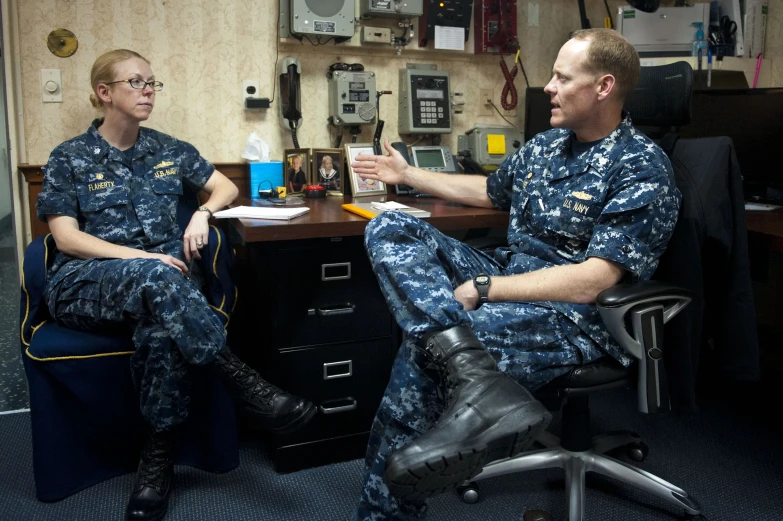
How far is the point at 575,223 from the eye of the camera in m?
1.73

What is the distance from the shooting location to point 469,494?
188 cm

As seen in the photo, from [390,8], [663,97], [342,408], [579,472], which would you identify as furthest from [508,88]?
[579,472]

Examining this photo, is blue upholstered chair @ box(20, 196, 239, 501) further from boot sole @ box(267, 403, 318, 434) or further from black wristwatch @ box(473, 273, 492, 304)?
black wristwatch @ box(473, 273, 492, 304)

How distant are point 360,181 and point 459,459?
1.47 m

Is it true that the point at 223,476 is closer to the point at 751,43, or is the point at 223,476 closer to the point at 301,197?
the point at 301,197

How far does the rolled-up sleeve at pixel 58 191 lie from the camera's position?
6.59 feet

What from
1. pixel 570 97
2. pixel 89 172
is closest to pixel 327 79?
pixel 89 172

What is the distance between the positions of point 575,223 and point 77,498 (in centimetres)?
154

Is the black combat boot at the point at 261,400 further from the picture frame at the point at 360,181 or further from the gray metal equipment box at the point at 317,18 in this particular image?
the gray metal equipment box at the point at 317,18

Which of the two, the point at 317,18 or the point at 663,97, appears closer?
the point at 663,97

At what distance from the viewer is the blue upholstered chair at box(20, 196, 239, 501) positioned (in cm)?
186

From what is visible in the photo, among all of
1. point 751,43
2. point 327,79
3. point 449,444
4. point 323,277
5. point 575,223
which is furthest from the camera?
point 751,43

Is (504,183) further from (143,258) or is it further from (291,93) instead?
(143,258)

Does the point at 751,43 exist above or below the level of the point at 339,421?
above
